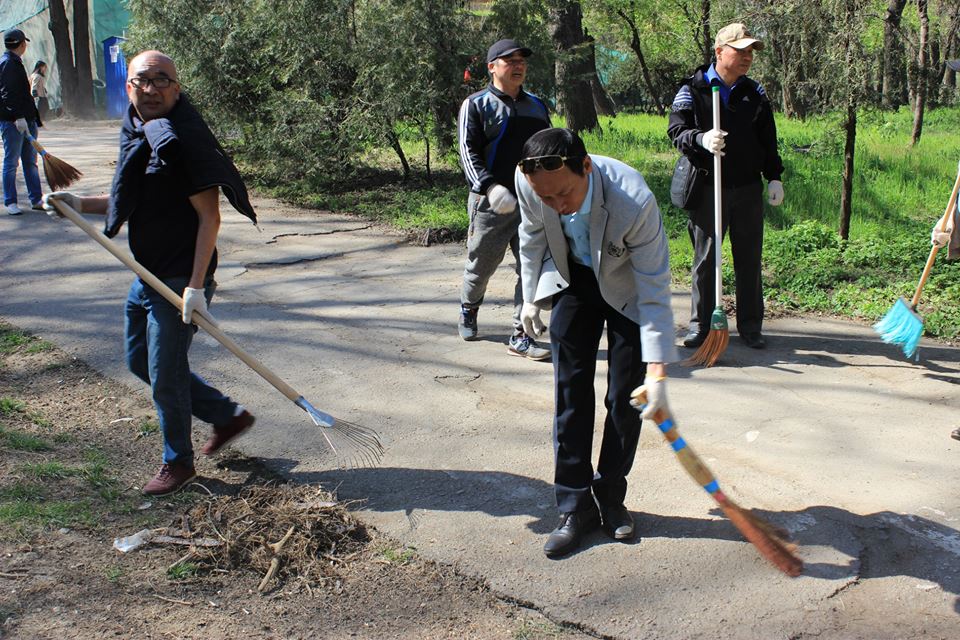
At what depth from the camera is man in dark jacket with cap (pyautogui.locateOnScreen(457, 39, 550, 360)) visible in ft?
18.8

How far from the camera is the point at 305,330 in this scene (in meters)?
6.62

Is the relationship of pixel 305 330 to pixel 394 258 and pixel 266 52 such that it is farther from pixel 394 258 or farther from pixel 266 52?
pixel 266 52

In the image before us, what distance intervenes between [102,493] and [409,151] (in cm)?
910

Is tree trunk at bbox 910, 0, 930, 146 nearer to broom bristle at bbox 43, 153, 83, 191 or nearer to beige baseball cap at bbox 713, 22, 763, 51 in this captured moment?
beige baseball cap at bbox 713, 22, 763, 51

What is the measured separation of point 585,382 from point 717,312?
239 cm

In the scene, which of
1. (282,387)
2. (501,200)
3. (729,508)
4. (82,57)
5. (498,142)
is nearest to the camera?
(729,508)

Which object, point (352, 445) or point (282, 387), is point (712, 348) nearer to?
point (352, 445)

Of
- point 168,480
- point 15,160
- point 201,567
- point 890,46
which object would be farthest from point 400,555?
point 15,160

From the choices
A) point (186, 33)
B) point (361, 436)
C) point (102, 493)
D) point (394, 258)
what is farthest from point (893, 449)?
point (186, 33)

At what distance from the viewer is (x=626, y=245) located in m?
3.34

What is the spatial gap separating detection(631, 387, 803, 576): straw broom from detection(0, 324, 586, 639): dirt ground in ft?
2.43

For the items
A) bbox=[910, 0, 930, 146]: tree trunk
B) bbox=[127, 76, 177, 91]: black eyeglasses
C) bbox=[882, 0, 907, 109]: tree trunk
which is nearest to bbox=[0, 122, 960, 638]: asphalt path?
bbox=[127, 76, 177, 91]: black eyeglasses

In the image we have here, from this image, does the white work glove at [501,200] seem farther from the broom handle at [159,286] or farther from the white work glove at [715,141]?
the broom handle at [159,286]

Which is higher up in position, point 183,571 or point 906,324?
point 906,324
